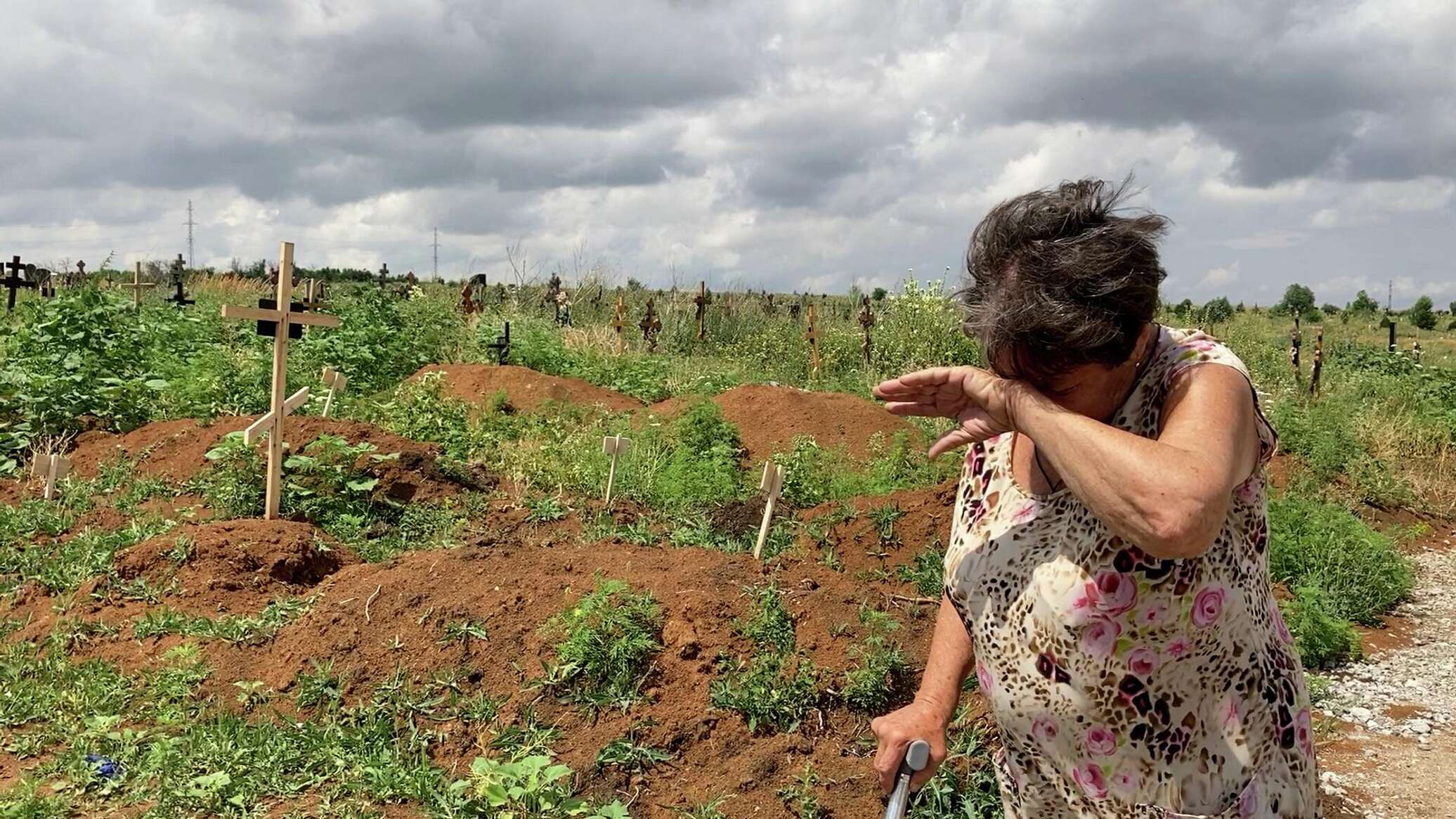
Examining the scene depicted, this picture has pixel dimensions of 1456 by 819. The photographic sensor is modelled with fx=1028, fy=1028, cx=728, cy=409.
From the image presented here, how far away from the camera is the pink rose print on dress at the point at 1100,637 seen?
5.20ft

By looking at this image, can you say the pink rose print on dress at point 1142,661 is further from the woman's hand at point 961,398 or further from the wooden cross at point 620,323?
the wooden cross at point 620,323

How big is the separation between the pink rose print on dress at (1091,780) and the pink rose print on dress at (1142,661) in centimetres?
19

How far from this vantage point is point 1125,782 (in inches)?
64.5

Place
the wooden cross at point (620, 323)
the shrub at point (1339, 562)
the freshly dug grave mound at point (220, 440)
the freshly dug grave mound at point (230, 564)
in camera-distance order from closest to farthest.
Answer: the freshly dug grave mound at point (230, 564), the shrub at point (1339, 562), the freshly dug grave mound at point (220, 440), the wooden cross at point (620, 323)

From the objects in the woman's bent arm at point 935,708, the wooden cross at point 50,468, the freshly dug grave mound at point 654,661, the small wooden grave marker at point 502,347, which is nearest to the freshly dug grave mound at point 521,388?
the small wooden grave marker at point 502,347

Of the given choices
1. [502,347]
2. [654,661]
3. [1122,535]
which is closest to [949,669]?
[1122,535]

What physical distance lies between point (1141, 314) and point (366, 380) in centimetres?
991

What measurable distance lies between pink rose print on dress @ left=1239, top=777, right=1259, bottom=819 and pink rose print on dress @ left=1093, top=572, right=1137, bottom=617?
13.6 inches

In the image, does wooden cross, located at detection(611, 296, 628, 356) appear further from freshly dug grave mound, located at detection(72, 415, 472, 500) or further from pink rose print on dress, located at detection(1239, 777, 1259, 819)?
pink rose print on dress, located at detection(1239, 777, 1259, 819)

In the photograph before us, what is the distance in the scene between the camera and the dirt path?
4117mm

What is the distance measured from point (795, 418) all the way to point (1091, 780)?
706 centimetres

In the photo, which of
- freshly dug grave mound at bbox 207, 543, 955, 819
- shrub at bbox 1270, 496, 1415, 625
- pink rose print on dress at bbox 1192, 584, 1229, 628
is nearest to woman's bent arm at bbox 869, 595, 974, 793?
pink rose print on dress at bbox 1192, 584, 1229, 628

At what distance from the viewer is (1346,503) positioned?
846 cm

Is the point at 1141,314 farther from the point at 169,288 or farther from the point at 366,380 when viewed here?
the point at 169,288
